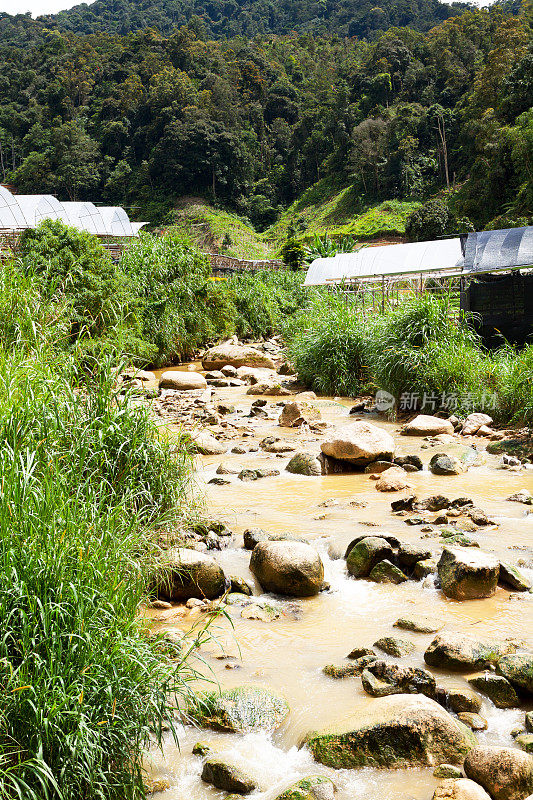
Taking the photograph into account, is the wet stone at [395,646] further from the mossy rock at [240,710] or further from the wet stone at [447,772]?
the wet stone at [447,772]

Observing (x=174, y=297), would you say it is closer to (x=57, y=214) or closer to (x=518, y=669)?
(x=518, y=669)

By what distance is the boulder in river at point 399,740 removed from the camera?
337cm

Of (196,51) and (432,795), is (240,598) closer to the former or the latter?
(432,795)

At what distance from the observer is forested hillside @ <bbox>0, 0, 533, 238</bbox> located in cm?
6072

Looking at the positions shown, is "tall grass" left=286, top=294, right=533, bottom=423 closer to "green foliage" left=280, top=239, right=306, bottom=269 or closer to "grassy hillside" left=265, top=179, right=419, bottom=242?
"green foliage" left=280, top=239, right=306, bottom=269

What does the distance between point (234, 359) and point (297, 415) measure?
699cm

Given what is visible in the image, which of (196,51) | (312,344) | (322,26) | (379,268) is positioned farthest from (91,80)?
(312,344)

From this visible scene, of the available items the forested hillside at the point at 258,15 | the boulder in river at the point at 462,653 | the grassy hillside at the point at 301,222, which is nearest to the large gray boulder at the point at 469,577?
the boulder in river at the point at 462,653

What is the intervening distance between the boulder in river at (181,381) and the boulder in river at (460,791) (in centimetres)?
1248

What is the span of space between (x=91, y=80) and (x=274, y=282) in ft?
215

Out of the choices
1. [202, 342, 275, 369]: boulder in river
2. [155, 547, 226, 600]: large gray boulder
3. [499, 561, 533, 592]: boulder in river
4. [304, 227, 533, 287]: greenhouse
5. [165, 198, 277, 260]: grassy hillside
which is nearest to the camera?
[155, 547, 226, 600]: large gray boulder

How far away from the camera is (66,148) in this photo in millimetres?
72250

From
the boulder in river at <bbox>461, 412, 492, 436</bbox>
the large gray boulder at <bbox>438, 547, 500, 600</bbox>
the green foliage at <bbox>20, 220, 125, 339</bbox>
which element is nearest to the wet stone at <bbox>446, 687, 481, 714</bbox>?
the large gray boulder at <bbox>438, 547, 500, 600</bbox>

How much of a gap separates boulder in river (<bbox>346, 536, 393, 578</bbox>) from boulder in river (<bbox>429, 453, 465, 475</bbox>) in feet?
10.1
